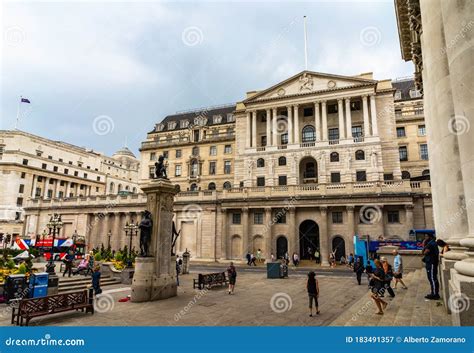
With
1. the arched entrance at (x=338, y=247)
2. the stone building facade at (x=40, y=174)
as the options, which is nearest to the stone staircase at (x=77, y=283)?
the arched entrance at (x=338, y=247)

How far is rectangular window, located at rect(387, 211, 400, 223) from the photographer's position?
3771cm

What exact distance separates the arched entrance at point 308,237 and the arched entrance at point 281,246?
2.36m

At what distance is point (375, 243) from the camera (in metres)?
32.5

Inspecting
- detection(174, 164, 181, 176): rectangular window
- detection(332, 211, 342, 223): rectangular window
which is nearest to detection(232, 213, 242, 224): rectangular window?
detection(332, 211, 342, 223): rectangular window

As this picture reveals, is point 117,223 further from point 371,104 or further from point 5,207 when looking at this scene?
point 371,104

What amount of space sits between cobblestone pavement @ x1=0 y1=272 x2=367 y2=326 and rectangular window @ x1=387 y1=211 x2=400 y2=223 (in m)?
22.9

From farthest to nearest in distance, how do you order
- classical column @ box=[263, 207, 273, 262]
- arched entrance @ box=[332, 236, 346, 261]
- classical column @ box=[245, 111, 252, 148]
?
classical column @ box=[245, 111, 252, 148]
classical column @ box=[263, 207, 273, 262]
arched entrance @ box=[332, 236, 346, 261]

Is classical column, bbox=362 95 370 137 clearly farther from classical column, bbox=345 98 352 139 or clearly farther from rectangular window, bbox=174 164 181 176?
rectangular window, bbox=174 164 181 176

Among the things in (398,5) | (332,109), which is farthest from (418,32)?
(332,109)

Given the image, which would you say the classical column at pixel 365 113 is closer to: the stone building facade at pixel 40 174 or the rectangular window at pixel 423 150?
the rectangular window at pixel 423 150

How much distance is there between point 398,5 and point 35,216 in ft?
211

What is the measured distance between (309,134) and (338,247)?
20.2 metres

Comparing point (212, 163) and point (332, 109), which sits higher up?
point (332, 109)

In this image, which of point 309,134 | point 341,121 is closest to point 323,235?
point 309,134
